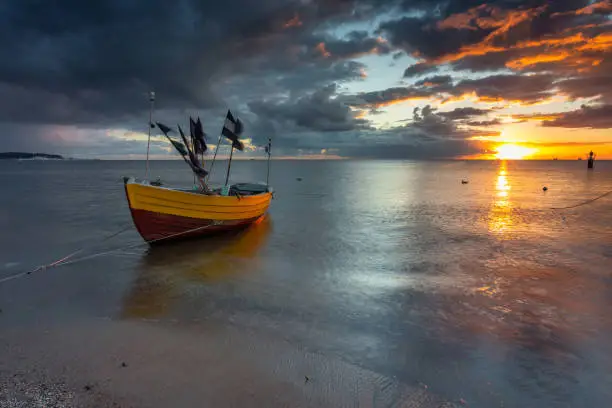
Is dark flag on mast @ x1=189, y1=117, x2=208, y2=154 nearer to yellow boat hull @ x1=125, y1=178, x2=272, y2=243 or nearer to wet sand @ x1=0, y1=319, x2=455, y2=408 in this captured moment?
yellow boat hull @ x1=125, y1=178, x2=272, y2=243

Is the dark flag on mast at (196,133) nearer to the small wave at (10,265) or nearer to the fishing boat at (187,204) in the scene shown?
the fishing boat at (187,204)

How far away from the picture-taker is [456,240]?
57.6 feet

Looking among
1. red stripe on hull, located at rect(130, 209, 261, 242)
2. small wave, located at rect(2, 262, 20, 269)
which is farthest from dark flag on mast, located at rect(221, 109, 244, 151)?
small wave, located at rect(2, 262, 20, 269)

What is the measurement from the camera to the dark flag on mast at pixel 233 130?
17391 mm

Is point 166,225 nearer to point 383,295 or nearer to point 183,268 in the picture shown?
point 183,268

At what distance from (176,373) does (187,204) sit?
31.9ft

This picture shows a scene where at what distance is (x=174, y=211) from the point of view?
1447 centimetres

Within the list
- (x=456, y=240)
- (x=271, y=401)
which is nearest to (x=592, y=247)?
(x=456, y=240)

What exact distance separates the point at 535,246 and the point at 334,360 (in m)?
13.8

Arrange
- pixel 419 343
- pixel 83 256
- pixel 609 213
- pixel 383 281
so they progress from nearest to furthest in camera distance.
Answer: pixel 419 343, pixel 383 281, pixel 83 256, pixel 609 213

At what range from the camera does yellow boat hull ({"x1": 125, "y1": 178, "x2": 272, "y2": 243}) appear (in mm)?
13547

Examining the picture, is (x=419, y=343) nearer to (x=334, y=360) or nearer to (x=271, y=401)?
(x=334, y=360)

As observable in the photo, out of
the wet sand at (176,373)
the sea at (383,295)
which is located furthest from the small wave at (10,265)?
the wet sand at (176,373)

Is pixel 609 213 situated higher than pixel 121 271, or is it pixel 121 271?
pixel 609 213
